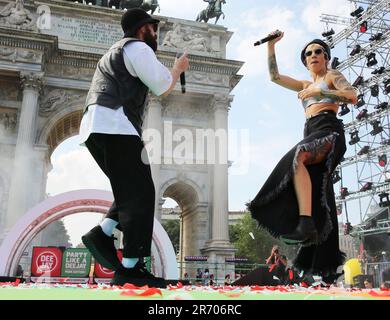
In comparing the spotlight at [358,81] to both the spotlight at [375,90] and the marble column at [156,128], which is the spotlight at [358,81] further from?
the marble column at [156,128]

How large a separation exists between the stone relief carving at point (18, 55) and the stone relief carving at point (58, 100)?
7.06ft

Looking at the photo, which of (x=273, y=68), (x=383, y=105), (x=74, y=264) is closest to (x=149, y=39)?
(x=273, y=68)

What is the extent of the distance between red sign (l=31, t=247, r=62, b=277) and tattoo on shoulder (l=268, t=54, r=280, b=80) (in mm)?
10133

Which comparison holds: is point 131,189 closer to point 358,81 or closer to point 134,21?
point 134,21

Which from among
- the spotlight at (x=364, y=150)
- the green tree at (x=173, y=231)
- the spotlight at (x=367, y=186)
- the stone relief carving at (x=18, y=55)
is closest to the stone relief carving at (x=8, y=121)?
the stone relief carving at (x=18, y=55)

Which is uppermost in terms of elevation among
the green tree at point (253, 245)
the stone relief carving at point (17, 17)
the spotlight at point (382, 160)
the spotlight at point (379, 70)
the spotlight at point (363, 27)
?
the spotlight at point (363, 27)

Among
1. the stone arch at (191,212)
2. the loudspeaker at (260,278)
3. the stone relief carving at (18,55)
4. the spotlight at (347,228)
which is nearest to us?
the loudspeaker at (260,278)

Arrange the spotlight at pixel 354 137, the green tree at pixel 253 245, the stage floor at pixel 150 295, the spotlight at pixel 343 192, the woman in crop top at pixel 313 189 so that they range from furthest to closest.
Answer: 1. the green tree at pixel 253 245
2. the spotlight at pixel 343 192
3. the spotlight at pixel 354 137
4. the woman in crop top at pixel 313 189
5. the stage floor at pixel 150 295

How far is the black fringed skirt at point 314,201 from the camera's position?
3.29m

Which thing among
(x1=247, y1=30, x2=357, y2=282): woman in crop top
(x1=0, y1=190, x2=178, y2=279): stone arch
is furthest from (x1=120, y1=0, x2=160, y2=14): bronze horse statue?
(x1=247, y1=30, x2=357, y2=282): woman in crop top

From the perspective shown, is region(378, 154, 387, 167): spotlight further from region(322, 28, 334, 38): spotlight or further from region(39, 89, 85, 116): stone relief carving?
region(39, 89, 85, 116): stone relief carving

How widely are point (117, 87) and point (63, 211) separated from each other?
6.77 meters

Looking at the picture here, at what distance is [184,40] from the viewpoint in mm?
25328
